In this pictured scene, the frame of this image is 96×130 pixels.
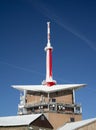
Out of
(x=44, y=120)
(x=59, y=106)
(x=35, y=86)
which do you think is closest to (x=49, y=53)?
(x=35, y=86)

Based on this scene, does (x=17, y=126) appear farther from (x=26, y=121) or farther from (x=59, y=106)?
(x=59, y=106)

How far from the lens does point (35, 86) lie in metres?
91.1

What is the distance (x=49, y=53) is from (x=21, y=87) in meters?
12.0

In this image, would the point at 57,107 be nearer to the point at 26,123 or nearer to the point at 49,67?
the point at 49,67

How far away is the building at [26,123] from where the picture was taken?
71.2 metres

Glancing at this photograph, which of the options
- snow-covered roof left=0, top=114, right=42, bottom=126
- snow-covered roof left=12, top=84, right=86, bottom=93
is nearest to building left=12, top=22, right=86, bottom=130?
snow-covered roof left=12, top=84, right=86, bottom=93

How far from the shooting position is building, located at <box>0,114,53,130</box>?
2805 inches

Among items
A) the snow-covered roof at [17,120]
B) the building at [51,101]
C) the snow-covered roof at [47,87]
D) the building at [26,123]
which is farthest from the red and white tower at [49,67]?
the snow-covered roof at [17,120]

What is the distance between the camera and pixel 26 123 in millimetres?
71250

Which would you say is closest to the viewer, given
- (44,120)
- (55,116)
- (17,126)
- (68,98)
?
(17,126)

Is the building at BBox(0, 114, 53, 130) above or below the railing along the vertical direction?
below

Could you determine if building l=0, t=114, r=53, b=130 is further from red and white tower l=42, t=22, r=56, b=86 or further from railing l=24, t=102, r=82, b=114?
red and white tower l=42, t=22, r=56, b=86

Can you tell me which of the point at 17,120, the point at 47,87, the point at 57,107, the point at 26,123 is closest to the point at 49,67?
the point at 47,87

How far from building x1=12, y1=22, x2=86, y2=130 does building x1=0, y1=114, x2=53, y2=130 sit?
7.50 meters
